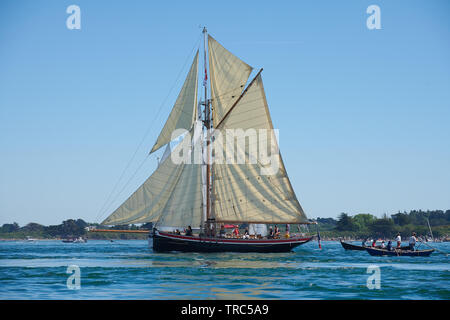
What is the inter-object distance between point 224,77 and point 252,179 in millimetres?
13573

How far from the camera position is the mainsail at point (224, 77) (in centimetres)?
6644

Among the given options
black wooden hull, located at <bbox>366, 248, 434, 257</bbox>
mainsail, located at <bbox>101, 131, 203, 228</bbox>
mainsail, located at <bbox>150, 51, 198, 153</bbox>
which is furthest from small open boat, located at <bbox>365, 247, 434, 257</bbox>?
mainsail, located at <bbox>150, 51, 198, 153</bbox>

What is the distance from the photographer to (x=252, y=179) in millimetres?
62594

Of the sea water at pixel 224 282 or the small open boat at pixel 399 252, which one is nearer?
the sea water at pixel 224 282

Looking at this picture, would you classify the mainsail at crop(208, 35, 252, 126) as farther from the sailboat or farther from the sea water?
the sea water

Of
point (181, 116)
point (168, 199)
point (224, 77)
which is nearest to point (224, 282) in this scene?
point (168, 199)

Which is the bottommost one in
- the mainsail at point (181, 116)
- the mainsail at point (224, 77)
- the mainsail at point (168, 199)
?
the mainsail at point (168, 199)

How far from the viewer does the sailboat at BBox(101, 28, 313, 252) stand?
62.6 meters

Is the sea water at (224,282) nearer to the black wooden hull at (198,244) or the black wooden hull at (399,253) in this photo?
the black wooden hull at (198,244)

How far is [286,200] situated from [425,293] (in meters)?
34.7

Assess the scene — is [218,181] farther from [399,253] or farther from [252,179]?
[399,253]

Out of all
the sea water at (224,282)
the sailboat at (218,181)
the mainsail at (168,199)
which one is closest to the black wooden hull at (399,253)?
the sailboat at (218,181)
